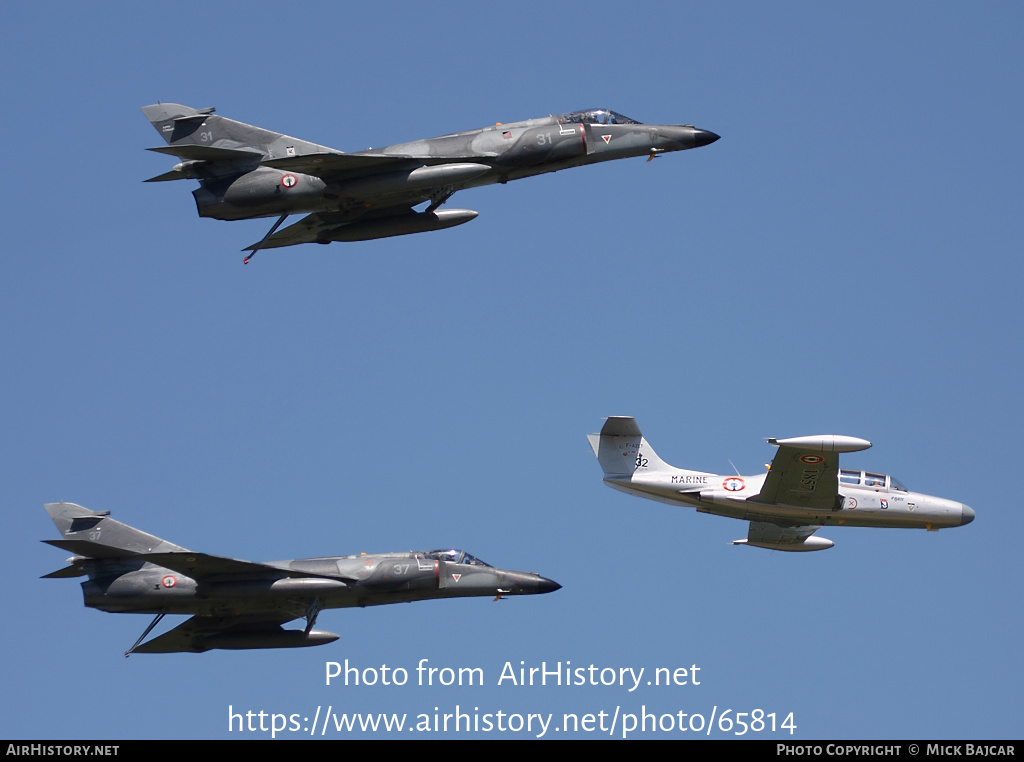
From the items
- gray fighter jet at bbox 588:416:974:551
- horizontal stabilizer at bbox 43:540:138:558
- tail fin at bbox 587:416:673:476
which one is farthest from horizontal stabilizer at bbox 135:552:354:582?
gray fighter jet at bbox 588:416:974:551

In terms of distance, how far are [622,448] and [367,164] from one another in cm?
1141

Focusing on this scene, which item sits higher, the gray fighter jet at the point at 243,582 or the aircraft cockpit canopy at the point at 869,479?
the aircraft cockpit canopy at the point at 869,479

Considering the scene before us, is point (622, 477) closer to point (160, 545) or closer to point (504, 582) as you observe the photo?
point (504, 582)

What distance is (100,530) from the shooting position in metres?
40.1

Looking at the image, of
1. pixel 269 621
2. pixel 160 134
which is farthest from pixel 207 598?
pixel 160 134

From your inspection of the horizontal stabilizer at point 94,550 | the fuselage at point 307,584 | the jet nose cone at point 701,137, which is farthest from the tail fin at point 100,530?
the jet nose cone at point 701,137

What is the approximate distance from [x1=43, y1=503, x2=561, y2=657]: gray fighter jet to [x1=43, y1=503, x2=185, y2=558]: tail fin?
0.03 meters

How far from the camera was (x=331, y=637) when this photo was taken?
1549 inches

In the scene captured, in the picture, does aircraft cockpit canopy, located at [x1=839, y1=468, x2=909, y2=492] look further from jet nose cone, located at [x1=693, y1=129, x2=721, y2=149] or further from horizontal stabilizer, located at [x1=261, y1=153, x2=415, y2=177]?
horizontal stabilizer, located at [x1=261, y1=153, x2=415, y2=177]

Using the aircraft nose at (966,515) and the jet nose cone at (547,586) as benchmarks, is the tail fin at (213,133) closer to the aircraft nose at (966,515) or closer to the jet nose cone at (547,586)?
the jet nose cone at (547,586)

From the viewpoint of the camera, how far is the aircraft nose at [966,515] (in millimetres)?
41688

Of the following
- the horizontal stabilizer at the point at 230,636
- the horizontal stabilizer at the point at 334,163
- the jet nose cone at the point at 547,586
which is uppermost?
the horizontal stabilizer at the point at 334,163
